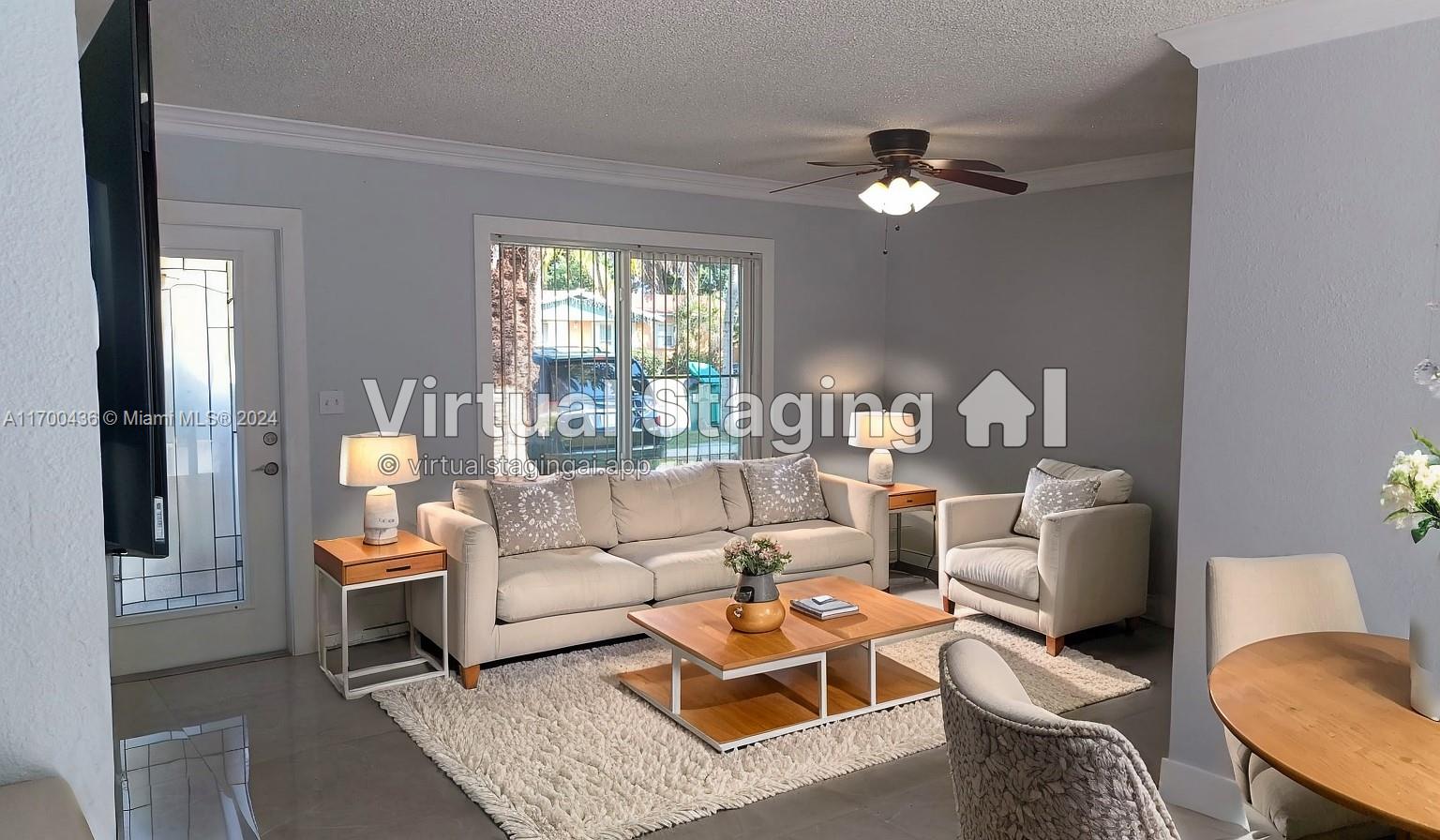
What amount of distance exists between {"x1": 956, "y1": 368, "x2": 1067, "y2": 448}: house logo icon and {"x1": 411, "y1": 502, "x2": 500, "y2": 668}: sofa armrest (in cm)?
319

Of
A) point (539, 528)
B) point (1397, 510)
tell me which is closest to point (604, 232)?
point (539, 528)

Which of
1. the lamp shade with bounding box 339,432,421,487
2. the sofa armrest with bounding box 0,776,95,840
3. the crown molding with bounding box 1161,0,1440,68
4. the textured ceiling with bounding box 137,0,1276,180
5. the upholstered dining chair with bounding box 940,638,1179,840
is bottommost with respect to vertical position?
the upholstered dining chair with bounding box 940,638,1179,840

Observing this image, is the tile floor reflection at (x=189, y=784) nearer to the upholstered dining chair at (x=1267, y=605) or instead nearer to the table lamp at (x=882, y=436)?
the upholstered dining chair at (x=1267, y=605)

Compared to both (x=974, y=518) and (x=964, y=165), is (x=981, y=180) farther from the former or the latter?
(x=974, y=518)

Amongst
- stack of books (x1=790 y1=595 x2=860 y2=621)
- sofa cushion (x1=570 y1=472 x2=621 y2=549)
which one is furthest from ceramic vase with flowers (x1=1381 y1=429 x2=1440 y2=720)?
sofa cushion (x1=570 y1=472 x2=621 y2=549)

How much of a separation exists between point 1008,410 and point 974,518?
95 cm

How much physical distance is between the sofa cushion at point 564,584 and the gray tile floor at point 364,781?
726 millimetres

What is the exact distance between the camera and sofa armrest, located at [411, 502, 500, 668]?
4.11 metres

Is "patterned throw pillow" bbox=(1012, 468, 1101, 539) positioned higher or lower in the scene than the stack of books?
higher

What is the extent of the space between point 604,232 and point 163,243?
2.18 metres

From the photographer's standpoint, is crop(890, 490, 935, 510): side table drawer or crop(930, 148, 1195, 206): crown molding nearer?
crop(930, 148, 1195, 206): crown molding

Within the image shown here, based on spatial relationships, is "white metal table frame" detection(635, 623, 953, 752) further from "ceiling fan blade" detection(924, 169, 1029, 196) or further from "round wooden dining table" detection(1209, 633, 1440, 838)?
"ceiling fan blade" detection(924, 169, 1029, 196)

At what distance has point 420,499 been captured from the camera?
4898mm

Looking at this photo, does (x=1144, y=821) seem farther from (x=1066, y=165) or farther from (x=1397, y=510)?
(x=1066, y=165)
